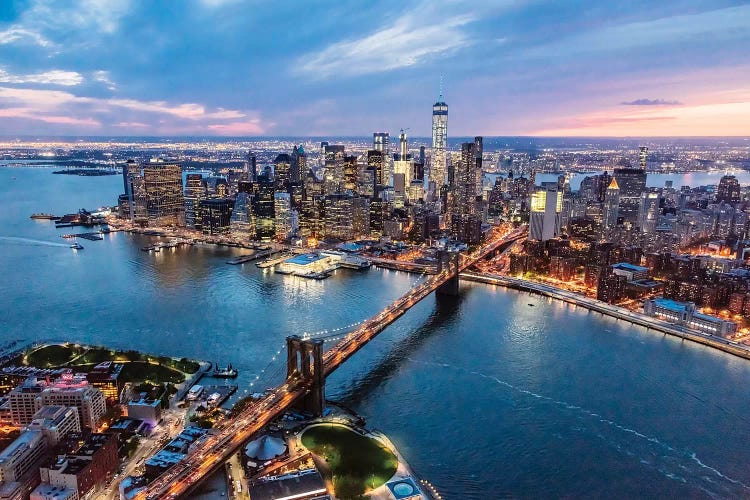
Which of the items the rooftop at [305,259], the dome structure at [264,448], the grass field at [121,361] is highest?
the rooftop at [305,259]

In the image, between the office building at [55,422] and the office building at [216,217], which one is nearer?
the office building at [55,422]

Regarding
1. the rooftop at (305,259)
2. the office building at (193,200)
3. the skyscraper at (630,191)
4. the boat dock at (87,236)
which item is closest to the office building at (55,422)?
the rooftop at (305,259)

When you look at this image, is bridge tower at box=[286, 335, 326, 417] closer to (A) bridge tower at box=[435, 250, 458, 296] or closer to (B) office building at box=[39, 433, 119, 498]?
(B) office building at box=[39, 433, 119, 498]

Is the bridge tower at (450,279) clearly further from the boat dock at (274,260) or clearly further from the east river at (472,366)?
the boat dock at (274,260)

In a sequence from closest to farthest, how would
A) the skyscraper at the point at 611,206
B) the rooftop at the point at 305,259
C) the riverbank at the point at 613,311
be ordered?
the riverbank at the point at 613,311, the rooftop at the point at 305,259, the skyscraper at the point at 611,206

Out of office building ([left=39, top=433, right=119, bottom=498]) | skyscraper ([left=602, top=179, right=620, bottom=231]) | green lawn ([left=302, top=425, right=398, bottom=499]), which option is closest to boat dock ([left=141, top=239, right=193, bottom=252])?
office building ([left=39, top=433, right=119, bottom=498])
